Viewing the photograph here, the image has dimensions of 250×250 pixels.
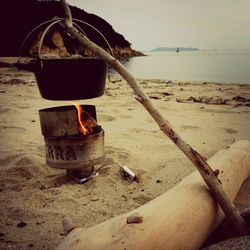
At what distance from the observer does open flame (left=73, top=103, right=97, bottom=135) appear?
9.12 feet

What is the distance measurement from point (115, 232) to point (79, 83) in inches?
48.0

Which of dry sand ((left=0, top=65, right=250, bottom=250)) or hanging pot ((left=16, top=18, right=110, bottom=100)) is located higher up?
hanging pot ((left=16, top=18, right=110, bottom=100))

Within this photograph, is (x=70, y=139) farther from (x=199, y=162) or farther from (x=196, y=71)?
(x=196, y=71)

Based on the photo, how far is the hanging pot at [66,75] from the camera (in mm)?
2207

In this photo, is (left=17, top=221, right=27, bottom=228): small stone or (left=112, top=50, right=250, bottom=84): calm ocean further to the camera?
(left=112, top=50, right=250, bottom=84): calm ocean

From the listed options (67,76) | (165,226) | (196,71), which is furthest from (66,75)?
(196,71)

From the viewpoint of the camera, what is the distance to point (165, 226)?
1.67m

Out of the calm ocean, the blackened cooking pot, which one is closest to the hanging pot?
the blackened cooking pot

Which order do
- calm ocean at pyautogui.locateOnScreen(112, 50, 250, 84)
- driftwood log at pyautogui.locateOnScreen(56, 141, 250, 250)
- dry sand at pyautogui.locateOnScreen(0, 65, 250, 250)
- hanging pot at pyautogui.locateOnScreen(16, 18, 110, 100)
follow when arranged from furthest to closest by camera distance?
calm ocean at pyautogui.locateOnScreen(112, 50, 250, 84), dry sand at pyautogui.locateOnScreen(0, 65, 250, 250), hanging pot at pyautogui.locateOnScreen(16, 18, 110, 100), driftwood log at pyautogui.locateOnScreen(56, 141, 250, 250)

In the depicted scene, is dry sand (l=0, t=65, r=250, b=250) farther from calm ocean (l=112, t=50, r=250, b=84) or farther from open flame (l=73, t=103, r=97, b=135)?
calm ocean (l=112, t=50, r=250, b=84)

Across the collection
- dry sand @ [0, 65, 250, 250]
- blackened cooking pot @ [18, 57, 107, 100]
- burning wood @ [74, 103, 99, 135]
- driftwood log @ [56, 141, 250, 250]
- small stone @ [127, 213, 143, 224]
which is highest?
blackened cooking pot @ [18, 57, 107, 100]

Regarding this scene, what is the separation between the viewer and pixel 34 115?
5.83 m

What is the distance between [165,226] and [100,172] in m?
1.68

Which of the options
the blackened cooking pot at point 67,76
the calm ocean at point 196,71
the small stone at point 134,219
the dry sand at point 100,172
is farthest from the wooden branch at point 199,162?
the calm ocean at point 196,71
